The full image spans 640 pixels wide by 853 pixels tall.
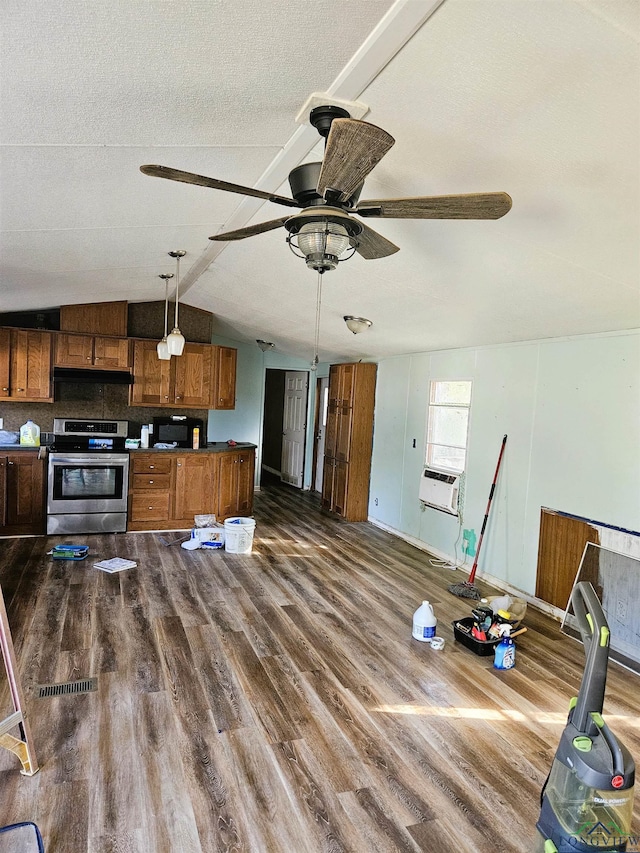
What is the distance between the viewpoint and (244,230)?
2.06 metres

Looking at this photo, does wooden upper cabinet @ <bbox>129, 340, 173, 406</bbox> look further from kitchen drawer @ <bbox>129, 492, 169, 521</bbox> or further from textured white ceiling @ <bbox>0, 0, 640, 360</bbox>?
textured white ceiling @ <bbox>0, 0, 640, 360</bbox>

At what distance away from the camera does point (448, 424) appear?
18.0ft

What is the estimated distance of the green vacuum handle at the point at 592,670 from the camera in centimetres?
121

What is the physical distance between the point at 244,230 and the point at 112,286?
137 inches

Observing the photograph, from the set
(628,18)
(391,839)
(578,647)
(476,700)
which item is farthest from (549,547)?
(628,18)

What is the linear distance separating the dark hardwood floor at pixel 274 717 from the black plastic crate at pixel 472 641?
0.05 metres

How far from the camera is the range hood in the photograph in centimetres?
563

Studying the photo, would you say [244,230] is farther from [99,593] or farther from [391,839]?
[99,593]

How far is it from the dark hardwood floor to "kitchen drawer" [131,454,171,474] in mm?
1489

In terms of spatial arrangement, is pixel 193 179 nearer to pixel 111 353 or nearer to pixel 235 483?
pixel 111 353

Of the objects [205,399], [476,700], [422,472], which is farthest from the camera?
[205,399]

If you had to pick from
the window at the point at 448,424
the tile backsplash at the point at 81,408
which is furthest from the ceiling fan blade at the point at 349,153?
the tile backsplash at the point at 81,408

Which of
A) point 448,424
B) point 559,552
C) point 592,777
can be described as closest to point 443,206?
point 592,777

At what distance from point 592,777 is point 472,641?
7.54 ft
